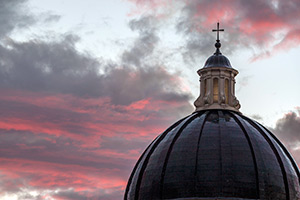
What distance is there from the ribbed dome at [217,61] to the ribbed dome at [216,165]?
7806 mm

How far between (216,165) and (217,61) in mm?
16067

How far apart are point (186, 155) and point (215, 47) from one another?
57.1 ft

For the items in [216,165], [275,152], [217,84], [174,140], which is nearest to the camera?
[216,165]

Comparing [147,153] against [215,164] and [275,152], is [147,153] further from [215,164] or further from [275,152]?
[275,152]

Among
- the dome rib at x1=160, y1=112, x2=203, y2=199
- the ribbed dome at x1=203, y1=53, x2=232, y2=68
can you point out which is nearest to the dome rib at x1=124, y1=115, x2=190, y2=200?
the dome rib at x1=160, y1=112, x2=203, y2=199

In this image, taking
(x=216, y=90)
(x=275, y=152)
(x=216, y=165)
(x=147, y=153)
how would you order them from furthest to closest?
(x=216, y=90) → (x=147, y=153) → (x=275, y=152) → (x=216, y=165)

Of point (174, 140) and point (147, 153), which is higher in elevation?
point (174, 140)

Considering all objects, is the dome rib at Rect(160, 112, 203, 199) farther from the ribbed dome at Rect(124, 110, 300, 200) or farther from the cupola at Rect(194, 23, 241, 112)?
the cupola at Rect(194, 23, 241, 112)

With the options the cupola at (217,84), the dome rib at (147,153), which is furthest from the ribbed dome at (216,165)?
the cupola at (217,84)

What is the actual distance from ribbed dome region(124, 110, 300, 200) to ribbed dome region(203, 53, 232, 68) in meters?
7.81

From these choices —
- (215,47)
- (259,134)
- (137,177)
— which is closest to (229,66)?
(215,47)

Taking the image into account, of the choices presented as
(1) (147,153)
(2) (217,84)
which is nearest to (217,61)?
(2) (217,84)

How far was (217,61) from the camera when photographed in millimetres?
87625

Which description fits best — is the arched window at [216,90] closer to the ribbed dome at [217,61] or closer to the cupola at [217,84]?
the cupola at [217,84]
